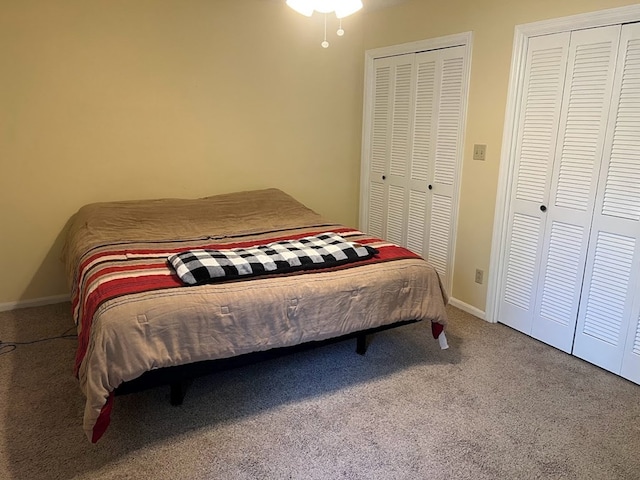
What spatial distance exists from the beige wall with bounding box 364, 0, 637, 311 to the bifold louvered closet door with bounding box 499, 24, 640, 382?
0.17 meters

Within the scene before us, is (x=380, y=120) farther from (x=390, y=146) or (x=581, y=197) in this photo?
(x=581, y=197)

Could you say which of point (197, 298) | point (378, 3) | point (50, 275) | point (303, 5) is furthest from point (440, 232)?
point (50, 275)

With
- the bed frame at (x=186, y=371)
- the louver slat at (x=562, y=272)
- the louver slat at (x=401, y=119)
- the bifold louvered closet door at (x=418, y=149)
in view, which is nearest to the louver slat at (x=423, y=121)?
the bifold louvered closet door at (x=418, y=149)

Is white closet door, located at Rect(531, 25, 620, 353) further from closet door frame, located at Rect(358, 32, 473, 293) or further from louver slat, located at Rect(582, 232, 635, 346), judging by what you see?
closet door frame, located at Rect(358, 32, 473, 293)

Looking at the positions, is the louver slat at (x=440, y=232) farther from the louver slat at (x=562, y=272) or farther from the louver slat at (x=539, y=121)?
the louver slat at (x=562, y=272)

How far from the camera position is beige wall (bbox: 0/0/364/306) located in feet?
10.3

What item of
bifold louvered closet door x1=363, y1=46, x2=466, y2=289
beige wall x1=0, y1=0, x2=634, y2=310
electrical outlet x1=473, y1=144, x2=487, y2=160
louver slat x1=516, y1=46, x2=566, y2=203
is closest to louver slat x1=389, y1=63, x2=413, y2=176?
bifold louvered closet door x1=363, y1=46, x2=466, y2=289

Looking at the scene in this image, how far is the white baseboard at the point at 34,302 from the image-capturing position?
3.34 m

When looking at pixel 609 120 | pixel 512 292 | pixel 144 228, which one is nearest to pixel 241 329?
pixel 144 228

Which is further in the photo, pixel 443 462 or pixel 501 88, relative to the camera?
pixel 501 88

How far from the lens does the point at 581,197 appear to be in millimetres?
2656

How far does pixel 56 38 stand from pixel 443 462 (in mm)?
3376

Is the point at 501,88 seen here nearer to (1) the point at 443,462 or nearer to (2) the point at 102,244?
(1) the point at 443,462

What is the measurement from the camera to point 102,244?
2.71 meters
